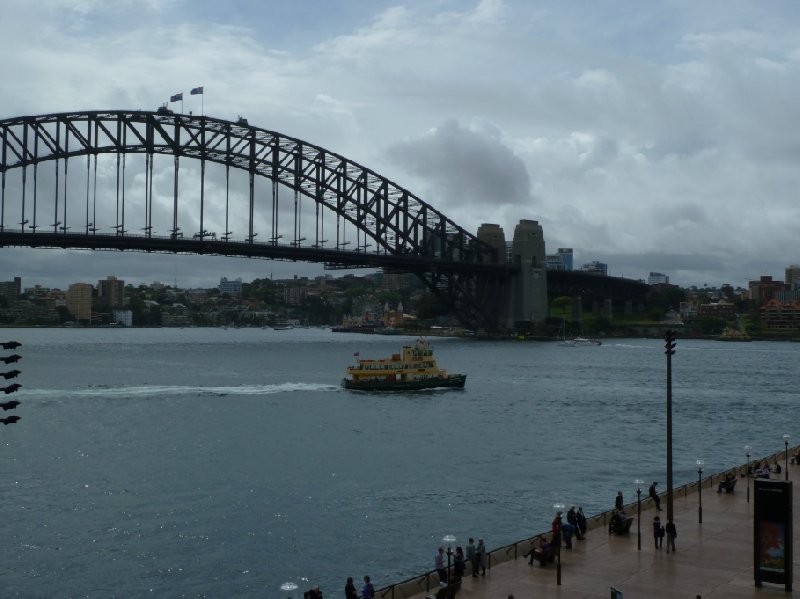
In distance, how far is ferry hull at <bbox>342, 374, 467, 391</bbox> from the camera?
222 ft

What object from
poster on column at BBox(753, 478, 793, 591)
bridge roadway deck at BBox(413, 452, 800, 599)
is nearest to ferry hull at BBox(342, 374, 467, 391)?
bridge roadway deck at BBox(413, 452, 800, 599)

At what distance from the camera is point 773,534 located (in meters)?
18.0

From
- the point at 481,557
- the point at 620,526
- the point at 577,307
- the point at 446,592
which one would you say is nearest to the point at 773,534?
the point at 620,526

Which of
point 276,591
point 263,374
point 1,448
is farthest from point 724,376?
point 276,591

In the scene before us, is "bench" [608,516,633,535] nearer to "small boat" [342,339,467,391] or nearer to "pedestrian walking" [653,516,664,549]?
"pedestrian walking" [653,516,664,549]

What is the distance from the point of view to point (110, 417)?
169ft

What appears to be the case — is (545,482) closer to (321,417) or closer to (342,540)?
(342,540)

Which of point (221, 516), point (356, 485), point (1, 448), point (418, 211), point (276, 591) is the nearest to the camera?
point (276, 591)

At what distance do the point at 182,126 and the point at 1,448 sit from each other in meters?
77.5

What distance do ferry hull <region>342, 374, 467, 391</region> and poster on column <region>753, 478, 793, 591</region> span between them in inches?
1968

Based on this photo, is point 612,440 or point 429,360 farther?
point 429,360

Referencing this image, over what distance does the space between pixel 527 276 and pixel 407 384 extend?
284ft

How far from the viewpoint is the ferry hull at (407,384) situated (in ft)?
222

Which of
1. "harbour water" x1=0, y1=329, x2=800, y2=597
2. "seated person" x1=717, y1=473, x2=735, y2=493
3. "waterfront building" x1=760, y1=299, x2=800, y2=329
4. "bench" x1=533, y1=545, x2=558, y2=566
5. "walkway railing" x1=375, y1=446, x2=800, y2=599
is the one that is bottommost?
"harbour water" x1=0, y1=329, x2=800, y2=597
